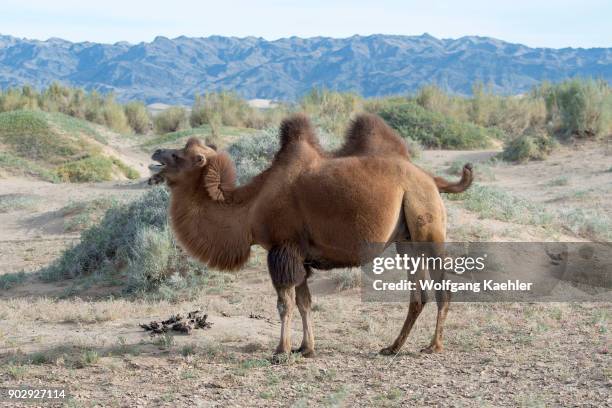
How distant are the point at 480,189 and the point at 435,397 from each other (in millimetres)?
8530

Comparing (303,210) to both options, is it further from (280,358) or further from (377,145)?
(280,358)

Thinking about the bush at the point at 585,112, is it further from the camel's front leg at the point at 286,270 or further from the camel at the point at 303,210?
the camel's front leg at the point at 286,270

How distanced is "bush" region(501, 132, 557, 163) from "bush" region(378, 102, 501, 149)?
146 inches

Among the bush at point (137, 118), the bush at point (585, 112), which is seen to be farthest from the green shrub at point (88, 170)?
the bush at point (137, 118)

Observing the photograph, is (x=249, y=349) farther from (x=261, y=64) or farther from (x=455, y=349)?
(x=261, y=64)

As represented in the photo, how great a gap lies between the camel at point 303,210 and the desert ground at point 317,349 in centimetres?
54

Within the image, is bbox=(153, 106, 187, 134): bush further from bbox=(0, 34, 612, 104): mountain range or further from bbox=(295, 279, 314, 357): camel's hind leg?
bbox=(0, 34, 612, 104): mountain range

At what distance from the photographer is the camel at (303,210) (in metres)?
6.79

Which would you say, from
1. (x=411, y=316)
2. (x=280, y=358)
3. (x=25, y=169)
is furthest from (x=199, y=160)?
(x=25, y=169)

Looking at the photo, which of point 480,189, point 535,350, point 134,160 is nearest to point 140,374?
point 535,350

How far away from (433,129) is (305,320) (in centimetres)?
2352

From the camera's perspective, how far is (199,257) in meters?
7.09

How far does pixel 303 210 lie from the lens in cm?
684

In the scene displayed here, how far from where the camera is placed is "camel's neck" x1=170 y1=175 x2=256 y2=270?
23.1ft
